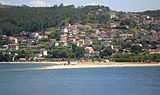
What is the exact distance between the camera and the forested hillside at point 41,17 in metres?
109

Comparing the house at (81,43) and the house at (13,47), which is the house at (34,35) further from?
the house at (81,43)

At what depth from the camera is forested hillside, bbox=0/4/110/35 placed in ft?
356

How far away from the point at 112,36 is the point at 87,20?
1542 centimetres

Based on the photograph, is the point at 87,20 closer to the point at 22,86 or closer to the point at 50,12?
the point at 50,12

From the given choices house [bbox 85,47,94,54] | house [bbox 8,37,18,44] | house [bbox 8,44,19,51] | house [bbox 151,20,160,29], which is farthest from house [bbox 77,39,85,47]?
house [bbox 151,20,160,29]

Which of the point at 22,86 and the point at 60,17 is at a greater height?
the point at 60,17

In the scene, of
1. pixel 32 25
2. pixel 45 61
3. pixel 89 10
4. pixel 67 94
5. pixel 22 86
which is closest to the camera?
pixel 67 94

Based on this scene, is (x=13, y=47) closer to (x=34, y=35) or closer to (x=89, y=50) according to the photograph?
(x=34, y=35)

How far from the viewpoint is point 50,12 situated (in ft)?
400

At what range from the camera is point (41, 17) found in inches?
4552

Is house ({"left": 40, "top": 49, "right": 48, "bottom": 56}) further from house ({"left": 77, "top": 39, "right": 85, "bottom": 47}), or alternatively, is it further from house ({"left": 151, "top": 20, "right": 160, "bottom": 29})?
house ({"left": 151, "top": 20, "right": 160, "bottom": 29})

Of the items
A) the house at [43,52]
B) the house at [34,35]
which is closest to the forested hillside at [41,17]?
the house at [34,35]

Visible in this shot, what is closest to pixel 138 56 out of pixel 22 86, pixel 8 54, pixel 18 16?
pixel 8 54

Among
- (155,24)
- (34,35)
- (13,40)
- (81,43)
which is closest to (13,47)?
(13,40)
